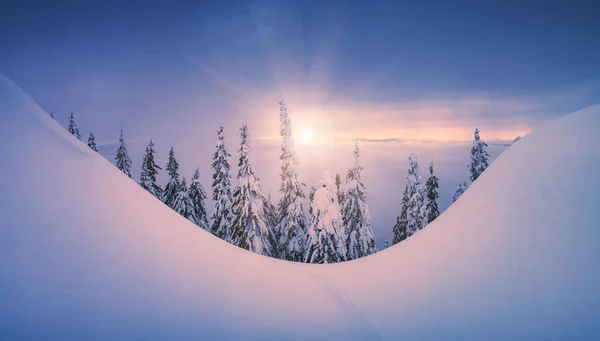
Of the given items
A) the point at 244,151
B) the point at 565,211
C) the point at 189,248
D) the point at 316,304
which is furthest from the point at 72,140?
the point at 244,151

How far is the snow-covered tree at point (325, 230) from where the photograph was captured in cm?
1845

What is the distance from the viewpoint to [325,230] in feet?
61.5

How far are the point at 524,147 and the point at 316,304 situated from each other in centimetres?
358

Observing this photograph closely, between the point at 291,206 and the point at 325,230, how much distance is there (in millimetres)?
7132

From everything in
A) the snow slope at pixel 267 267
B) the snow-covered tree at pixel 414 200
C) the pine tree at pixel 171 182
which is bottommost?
the snow slope at pixel 267 267

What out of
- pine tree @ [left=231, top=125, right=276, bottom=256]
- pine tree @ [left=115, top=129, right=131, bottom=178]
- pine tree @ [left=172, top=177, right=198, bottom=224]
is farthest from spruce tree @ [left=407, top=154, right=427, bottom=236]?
pine tree @ [left=115, top=129, right=131, bottom=178]

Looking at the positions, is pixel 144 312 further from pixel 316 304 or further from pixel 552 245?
pixel 552 245

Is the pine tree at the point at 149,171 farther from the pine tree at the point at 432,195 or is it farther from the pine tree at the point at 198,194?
the pine tree at the point at 432,195

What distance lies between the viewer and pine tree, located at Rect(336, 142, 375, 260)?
27.3 meters

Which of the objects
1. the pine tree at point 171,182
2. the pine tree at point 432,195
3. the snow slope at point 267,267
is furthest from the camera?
the pine tree at point 171,182

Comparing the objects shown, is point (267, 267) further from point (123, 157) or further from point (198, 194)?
point (123, 157)

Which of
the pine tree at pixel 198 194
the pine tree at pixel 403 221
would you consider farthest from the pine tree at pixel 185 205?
the pine tree at pixel 403 221

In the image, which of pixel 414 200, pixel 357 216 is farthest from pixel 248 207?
pixel 414 200

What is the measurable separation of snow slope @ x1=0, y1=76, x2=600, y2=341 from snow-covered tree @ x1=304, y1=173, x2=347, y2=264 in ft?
46.2
